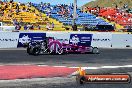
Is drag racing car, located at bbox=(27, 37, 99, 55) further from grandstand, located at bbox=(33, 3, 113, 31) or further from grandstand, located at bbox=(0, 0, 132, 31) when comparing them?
grandstand, located at bbox=(33, 3, 113, 31)

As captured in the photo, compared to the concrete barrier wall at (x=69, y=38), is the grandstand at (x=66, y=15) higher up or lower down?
higher up

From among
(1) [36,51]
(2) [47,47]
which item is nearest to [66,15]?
(2) [47,47]

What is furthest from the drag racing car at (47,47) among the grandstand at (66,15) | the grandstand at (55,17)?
the grandstand at (66,15)

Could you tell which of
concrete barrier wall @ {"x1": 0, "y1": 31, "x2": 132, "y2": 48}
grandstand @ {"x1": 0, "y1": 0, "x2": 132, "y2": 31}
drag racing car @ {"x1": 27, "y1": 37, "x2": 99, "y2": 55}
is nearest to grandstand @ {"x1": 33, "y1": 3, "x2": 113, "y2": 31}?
grandstand @ {"x1": 0, "y1": 0, "x2": 132, "y2": 31}

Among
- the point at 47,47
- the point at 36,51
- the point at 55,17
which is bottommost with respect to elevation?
the point at 36,51

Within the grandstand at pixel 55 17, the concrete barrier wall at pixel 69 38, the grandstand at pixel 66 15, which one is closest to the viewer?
the concrete barrier wall at pixel 69 38

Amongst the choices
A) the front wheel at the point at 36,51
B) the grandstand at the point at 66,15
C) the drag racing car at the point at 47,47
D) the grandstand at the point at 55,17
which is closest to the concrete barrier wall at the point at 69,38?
the drag racing car at the point at 47,47

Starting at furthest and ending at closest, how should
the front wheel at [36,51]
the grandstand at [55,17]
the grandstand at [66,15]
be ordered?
the grandstand at [66,15] < the grandstand at [55,17] < the front wheel at [36,51]

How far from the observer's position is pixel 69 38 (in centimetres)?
2708

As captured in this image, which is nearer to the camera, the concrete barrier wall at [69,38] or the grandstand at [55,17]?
the concrete barrier wall at [69,38]

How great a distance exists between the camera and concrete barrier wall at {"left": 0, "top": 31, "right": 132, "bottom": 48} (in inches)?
991

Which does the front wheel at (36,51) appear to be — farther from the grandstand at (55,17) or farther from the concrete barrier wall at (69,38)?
the grandstand at (55,17)

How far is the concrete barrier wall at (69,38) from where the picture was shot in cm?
2517

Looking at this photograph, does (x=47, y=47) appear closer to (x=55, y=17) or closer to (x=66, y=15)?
(x=55, y=17)
